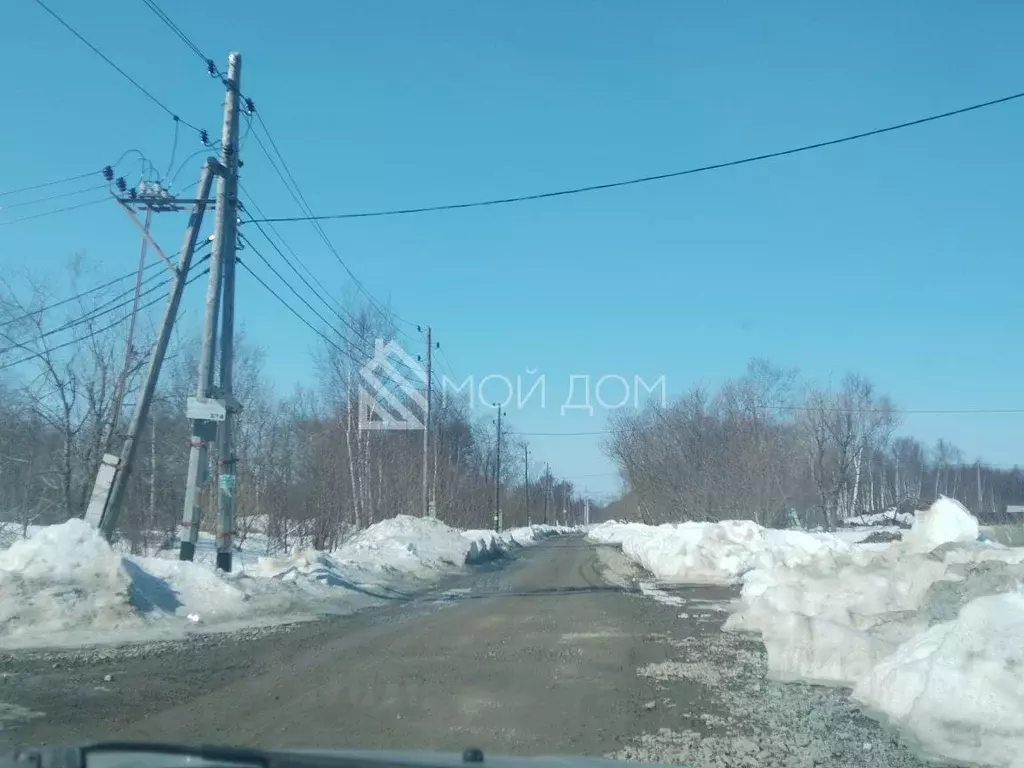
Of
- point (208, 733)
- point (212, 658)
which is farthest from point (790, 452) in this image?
point (208, 733)

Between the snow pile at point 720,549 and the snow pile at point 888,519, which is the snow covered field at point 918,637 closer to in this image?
the snow pile at point 720,549

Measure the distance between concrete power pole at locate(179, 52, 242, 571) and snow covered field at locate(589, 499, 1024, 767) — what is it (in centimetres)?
1016

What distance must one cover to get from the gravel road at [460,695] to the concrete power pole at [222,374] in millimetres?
4588

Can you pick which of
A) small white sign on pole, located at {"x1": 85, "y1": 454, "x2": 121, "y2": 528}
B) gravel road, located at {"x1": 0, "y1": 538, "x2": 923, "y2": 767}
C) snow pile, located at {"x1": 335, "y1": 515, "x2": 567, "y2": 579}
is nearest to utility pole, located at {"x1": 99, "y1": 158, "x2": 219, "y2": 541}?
small white sign on pole, located at {"x1": 85, "y1": 454, "x2": 121, "y2": 528}

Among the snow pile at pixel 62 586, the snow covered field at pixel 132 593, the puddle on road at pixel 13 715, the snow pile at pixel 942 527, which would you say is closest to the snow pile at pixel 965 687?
the puddle on road at pixel 13 715

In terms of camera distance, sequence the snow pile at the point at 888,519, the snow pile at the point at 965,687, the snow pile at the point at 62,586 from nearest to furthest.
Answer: the snow pile at the point at 965,687 < the snow pile at the point at 62,586 < the snow pile at the point at 888,519

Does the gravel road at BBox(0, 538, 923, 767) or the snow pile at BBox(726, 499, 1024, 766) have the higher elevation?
the snow pile at BBox(726, 499, 1024, 766)

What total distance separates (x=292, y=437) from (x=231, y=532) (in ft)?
105

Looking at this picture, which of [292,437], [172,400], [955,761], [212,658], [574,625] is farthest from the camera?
[292,437]

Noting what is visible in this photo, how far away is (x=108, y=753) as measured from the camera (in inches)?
157

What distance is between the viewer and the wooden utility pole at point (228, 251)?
18594 mm

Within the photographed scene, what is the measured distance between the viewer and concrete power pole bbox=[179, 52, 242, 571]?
715 inches

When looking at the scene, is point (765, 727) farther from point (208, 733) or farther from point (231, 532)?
point (231, 532)

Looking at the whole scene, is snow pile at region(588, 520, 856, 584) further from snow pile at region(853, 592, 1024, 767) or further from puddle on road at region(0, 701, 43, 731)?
puddle on road at region(0, 701, 43, 731)
